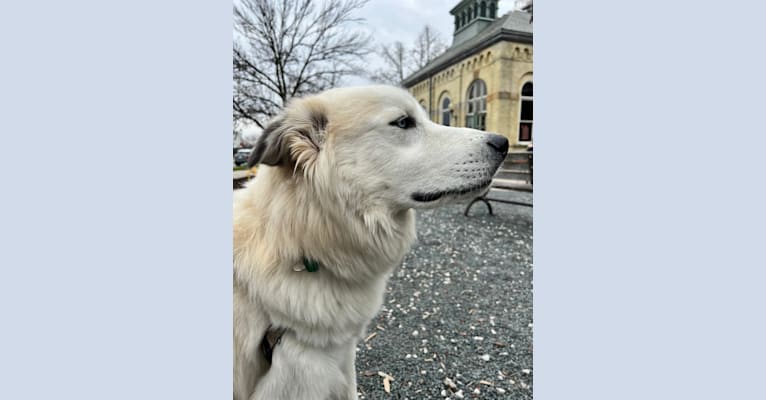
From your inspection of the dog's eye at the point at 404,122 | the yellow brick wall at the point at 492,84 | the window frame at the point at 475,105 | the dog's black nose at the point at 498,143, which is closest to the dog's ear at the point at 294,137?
the dog's eye at the point at 404,122

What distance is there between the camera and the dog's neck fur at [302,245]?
107 centimetres

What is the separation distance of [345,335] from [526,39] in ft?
4.04

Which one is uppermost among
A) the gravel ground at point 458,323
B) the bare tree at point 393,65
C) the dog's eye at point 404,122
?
the bare tree at point 393,65

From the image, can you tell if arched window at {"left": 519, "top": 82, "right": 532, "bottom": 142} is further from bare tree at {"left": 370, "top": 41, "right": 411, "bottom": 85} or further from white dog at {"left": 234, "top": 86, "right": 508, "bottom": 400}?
bare tree at {"left": 370, "top": 41, "right": 411, "bottom": 85}

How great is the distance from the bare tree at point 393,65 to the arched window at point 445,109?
0.20m

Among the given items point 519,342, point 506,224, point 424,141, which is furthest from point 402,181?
point 506,224

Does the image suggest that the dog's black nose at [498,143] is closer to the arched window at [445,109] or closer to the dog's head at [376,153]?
the dog's head at [376,153]

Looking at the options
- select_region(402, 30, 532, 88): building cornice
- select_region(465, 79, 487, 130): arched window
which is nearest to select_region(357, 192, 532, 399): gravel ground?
select_region(465, 79, 487, 130): arched window

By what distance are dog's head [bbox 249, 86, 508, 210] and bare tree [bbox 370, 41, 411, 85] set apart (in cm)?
22

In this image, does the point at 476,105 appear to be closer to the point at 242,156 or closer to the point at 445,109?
the point at 445,109

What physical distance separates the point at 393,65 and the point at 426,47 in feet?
0.65

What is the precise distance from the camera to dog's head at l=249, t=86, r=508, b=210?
1086 mm

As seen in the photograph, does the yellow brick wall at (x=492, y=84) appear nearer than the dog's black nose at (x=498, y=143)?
No

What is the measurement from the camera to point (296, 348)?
108 centimetres
